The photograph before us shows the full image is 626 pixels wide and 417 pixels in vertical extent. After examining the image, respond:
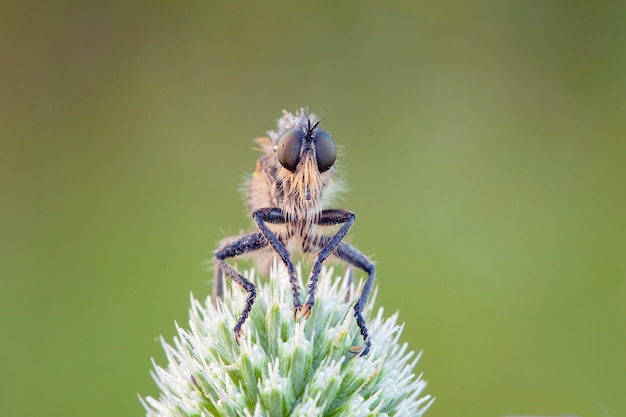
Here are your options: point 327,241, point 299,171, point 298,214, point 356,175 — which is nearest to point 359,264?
point 327,241

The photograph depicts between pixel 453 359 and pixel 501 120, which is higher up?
pixel 501 120

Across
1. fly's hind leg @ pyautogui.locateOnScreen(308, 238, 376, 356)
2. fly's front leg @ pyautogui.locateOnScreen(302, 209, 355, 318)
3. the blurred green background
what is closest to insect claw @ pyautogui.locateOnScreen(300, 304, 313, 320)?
fly's front leg @ pyautogui.locateOnScreen(302, 209, 355, 318)

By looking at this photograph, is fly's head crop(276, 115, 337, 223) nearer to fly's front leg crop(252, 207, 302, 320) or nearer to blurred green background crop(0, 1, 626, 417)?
fly's front leg crop(252, 207, 302, 320)

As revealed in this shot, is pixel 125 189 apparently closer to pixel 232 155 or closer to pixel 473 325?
pixel 232 155

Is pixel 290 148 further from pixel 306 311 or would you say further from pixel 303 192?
pixel 306 311

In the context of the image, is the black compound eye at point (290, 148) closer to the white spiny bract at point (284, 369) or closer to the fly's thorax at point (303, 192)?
the fly's thorax at point (303, 192)

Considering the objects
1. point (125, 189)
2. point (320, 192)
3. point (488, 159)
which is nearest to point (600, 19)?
point (488, 159)

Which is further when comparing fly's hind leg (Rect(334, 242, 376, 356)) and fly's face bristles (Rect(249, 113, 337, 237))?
fly's face bristles (Rect(249, 113, 337, 237))
